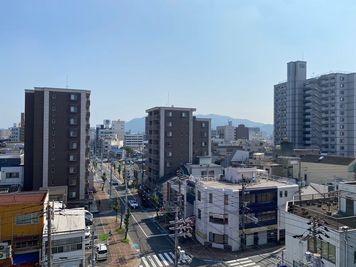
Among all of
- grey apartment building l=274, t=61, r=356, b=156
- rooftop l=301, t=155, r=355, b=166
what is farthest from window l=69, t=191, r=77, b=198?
grey apartment building l=274, t=61, r=356, b=156

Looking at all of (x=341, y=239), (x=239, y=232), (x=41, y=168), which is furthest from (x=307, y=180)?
(x=41, y=168)

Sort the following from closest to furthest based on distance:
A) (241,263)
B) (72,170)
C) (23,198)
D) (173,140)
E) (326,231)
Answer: (326,231)
(23,198)
(241,263)
(72,170)
(173,140)

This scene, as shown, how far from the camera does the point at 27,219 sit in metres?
26.8

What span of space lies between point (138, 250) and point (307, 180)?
3782 centimetres

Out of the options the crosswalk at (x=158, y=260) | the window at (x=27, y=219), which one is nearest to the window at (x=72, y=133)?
the window at (x=27, y=219)

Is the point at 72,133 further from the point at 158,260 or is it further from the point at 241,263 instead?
the point at 241,263

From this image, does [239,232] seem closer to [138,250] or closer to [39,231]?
[138,250]

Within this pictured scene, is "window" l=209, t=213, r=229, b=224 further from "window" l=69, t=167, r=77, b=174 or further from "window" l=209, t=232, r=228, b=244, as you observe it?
"window" l=69, t=167, r=77, b=174

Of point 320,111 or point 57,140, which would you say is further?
point 320,111

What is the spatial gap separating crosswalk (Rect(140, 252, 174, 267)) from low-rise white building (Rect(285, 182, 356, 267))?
38.6 ft

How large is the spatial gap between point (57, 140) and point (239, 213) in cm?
3194

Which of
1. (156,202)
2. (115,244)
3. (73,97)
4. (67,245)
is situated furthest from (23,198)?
(156,202)

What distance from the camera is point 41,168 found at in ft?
164

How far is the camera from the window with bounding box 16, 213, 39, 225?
1046 inches
